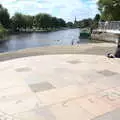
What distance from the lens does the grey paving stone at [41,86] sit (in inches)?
327

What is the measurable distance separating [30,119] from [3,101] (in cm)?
165

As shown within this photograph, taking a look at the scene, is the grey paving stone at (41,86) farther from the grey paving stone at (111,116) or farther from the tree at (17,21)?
the tree at (17,21)

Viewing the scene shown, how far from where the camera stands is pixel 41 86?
8617 millimetres

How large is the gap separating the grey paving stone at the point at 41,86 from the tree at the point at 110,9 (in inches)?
1355

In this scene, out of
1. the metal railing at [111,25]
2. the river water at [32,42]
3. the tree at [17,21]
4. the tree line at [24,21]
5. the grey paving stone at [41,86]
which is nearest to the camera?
the grey paving stone at [41,86]

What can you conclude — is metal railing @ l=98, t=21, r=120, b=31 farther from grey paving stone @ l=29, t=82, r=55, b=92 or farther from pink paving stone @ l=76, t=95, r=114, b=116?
pink paving stone @ l=76, t=95, r=114, b=116

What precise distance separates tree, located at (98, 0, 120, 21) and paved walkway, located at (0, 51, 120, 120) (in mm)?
29994

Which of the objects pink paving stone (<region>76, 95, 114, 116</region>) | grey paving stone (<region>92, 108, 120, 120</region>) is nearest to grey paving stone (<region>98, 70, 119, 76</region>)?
pink paving stone (<region>76, 95, 114, 116</region>)

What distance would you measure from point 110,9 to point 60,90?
119ft

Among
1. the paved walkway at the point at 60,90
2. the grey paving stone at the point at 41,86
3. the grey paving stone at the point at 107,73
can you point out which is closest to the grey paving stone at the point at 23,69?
the paved walkway at the point at 60,90

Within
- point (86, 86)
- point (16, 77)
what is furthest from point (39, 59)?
point (86, 86)

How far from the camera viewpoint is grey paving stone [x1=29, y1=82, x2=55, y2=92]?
327 inches

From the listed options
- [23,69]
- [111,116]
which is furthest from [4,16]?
[111,116]

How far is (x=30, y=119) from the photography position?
5.83m
